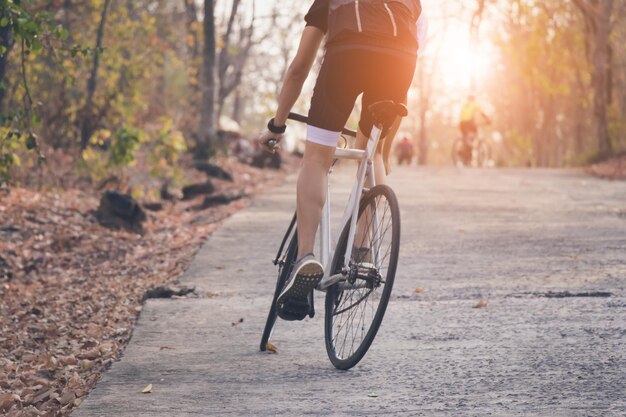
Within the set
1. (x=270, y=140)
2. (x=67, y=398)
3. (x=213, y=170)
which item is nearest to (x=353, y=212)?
(x=270, y=140)

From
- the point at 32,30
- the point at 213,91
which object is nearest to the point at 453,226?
the point at 32,30

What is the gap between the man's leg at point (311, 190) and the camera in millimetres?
5078

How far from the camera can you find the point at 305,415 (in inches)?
175

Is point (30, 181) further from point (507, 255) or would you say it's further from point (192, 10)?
point (192, 10)

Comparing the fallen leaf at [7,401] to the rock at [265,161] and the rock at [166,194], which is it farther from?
the rock at [265,161]

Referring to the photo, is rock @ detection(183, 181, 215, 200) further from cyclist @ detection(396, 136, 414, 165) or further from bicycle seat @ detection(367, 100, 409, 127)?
cyclist @ detection(396, 136, 414, 165)

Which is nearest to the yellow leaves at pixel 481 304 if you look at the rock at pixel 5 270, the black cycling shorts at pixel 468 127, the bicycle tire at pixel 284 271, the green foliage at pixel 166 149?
the bicycle tire at pixel 284 271

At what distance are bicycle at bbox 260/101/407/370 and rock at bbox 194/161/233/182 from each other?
15.6 m

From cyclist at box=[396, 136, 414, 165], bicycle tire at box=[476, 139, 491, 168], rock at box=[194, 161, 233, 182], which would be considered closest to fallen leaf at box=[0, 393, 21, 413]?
rock at box=[194, 161, 233, 182]

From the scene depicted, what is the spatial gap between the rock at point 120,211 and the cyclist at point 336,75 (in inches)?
311

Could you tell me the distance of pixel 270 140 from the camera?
545cm

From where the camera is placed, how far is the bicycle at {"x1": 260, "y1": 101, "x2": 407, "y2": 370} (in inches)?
199

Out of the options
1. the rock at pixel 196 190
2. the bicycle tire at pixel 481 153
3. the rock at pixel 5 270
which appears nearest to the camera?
the rock at pixel 5 270

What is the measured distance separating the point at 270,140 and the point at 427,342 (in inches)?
53.3
